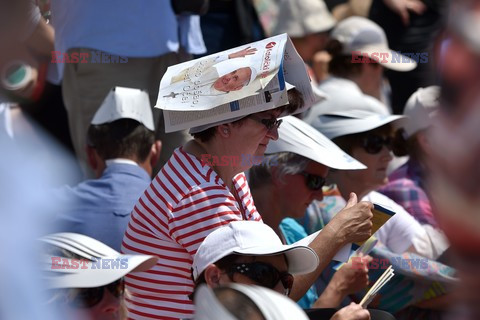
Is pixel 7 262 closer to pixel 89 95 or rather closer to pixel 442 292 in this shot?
pixel 442 292

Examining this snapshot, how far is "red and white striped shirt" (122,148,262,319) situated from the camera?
3.18m

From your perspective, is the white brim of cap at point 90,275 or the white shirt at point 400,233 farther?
the white shirt at point 400,233

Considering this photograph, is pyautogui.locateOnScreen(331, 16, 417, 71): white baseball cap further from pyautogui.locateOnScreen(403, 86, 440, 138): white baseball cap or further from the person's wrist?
the person's wrist

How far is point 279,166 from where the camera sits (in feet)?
14.0

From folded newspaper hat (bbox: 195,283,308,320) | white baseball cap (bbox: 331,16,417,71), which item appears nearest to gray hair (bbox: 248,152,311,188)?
folded newspaper hat (bbox: 195,283,308,320)

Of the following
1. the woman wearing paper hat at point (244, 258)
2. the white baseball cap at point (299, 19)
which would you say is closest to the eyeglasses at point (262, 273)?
the woman wearing paper hat at point (244, 258)

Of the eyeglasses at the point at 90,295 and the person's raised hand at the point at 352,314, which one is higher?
the eyeglasses at the point at 90,295

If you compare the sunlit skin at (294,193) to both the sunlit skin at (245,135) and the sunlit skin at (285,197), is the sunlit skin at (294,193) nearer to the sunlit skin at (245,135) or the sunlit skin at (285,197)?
the sunlit skin at (285,197)

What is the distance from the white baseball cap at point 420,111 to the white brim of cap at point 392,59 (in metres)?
1.32

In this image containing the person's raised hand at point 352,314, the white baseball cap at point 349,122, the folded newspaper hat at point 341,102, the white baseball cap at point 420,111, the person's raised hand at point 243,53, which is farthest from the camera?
the folded newspaper hat at point 341,102

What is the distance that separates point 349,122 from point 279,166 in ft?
2.53

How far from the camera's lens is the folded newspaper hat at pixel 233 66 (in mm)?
3209

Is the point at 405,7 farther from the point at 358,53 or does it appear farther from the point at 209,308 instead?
the point at 209,308

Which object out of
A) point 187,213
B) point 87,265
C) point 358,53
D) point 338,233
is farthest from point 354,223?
point 358,53
